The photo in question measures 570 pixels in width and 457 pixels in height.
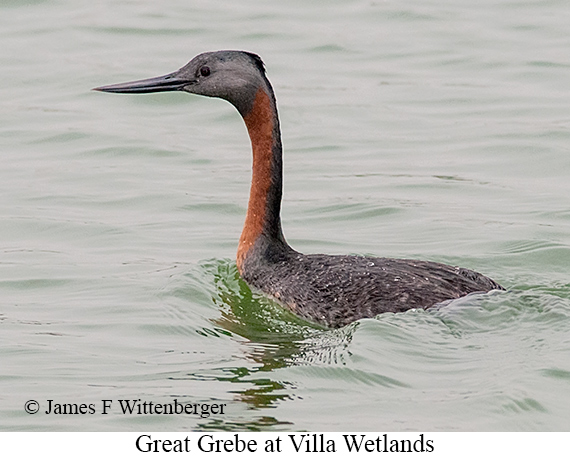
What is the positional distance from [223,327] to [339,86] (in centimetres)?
648

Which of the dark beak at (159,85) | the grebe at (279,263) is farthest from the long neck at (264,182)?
the dark beak at (159,85)

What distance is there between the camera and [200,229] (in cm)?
1076

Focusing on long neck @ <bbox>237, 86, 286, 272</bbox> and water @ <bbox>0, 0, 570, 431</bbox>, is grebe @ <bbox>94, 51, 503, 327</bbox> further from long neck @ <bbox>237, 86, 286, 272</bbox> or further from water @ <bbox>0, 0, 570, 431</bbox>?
water @ <bbox>0, 0, 570, 431</bbox>

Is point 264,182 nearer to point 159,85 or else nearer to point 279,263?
point 279,263

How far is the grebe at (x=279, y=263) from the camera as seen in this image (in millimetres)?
8031

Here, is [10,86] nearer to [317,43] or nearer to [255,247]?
[317,43]

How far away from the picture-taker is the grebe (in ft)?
26.3

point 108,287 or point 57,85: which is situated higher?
point 57,85

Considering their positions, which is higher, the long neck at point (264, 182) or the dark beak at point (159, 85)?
the dark beak at point (159, 85)

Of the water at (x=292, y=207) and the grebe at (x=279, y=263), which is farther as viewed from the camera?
the grebe at (x=279, y=263)

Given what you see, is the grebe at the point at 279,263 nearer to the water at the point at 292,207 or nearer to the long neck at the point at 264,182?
the long neck at the point at 264,182

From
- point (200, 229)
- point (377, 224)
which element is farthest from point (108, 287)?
point (377, 224)

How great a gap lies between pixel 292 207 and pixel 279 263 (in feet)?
8.16

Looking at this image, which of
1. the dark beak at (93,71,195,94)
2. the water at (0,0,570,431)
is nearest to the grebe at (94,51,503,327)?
the dark beak at (93,71,195,94)
